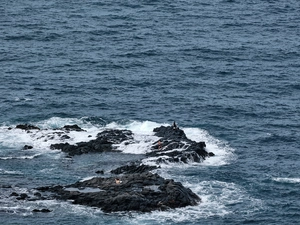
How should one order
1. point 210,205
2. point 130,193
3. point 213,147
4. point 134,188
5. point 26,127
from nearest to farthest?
point 130,193 → point 210,205 → point 134,188 → point 213,147 → point 26,127

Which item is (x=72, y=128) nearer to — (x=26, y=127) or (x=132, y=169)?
(x=26, y=127)

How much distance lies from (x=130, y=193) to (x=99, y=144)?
83.9 feet

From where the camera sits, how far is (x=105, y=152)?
171625 mm

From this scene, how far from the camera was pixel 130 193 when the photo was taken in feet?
490

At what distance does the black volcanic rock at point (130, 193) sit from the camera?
14775 cm

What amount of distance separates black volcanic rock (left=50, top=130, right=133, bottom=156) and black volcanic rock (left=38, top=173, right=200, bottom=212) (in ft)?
52.7

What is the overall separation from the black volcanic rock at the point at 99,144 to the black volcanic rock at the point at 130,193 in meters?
16.0

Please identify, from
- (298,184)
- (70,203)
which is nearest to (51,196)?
(70,203)

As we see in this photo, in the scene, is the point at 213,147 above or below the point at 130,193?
below

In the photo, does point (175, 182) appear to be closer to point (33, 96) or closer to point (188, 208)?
point (188, 208)

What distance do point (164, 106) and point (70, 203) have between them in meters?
50.4

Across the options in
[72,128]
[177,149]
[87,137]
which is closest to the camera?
[177,149]

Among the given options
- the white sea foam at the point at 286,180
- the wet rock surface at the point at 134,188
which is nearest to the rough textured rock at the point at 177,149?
the wet rock surface at the point at 134,188

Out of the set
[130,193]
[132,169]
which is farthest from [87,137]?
[130,193]
